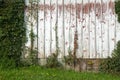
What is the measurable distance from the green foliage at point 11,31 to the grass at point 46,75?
0.64 metres

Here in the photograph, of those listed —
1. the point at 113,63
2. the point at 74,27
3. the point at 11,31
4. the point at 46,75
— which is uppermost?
the point at 74,27

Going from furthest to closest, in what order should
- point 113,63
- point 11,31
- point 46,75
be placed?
1. point 11,31
2. point 113,63
3. point 46,75

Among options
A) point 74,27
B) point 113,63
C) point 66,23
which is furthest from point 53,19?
point 113,63

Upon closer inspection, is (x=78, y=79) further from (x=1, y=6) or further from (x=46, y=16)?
(x=1, y=6)

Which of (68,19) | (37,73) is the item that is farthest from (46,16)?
(37,73)

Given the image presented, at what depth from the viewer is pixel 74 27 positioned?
12023mm

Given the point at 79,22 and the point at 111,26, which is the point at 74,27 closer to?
the point at 79,22

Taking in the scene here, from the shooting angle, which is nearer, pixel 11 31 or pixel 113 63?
pixel 113 63

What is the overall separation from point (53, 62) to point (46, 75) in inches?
62.4

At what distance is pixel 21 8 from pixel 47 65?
6.42 feet

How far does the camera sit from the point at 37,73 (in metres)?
10.7

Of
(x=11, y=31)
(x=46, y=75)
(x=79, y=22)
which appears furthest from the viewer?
(x=79, y=22)

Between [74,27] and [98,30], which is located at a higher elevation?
[74,27]

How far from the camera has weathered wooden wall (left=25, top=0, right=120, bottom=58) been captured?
39.1 feet
